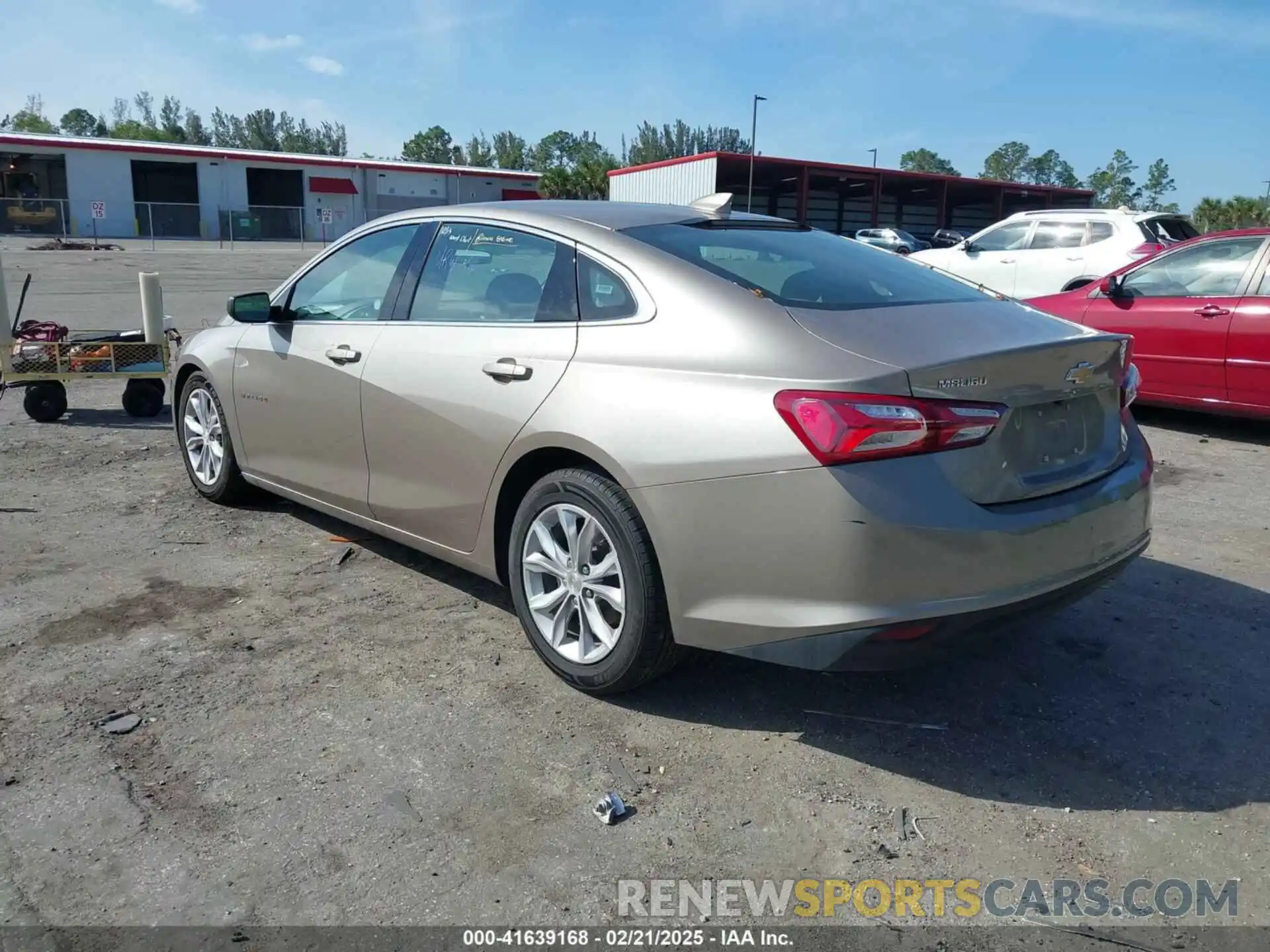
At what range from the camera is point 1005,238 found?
49.4 ft

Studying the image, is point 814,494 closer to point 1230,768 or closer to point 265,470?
point 1230,768

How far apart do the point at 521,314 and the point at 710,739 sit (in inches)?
64.8

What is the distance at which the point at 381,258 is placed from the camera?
4.52 meters

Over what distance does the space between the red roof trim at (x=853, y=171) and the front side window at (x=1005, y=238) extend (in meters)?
23.6

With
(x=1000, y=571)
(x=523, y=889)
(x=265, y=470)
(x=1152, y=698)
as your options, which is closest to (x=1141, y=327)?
(x=1152, y=698)

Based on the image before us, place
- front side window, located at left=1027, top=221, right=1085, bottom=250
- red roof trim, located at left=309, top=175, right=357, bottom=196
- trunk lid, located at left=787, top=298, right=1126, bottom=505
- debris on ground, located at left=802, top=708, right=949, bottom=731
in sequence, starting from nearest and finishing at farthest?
trunk lid, located at left=787, top=298, right=1126, bottom=505, debris on ground, located at left=802, top=708, right=949, bottom=731, front side window, located at left=1027, top=221, right=1085, bottom=250, red roof trim, located at left=309, top=175, right=357, bottom=196

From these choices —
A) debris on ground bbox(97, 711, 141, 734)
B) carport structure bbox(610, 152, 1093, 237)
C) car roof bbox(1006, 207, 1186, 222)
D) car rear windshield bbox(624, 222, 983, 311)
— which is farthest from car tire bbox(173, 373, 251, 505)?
carport structure bbox(610, 152, 1093, 237)

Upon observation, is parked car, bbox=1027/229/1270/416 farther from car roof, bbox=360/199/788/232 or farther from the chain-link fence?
the chain-link fence

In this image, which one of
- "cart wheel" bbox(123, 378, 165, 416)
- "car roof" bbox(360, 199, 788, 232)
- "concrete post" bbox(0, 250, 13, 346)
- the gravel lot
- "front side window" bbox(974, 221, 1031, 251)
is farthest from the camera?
"front side window" bbox(974, 221, 1031, 251)

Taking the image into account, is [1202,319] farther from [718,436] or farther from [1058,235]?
[1058,235]

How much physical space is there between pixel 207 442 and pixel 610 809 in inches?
146

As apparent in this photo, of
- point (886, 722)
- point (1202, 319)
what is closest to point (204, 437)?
point (886, 722)

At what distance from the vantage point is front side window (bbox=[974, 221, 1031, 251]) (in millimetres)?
14758

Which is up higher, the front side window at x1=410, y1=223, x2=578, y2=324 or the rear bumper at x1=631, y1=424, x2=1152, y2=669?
the front side window at x1=410, y1=223, x2=578, y2=324
